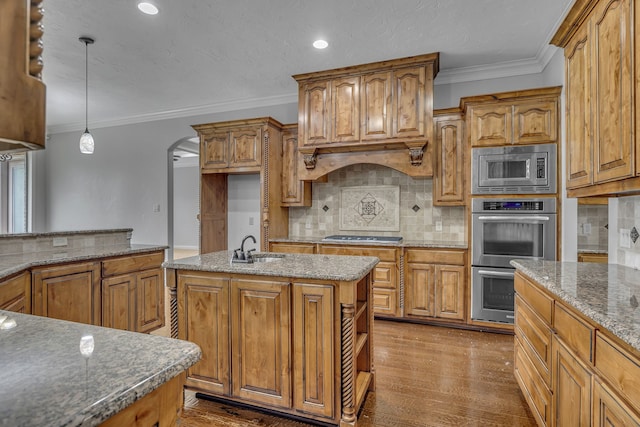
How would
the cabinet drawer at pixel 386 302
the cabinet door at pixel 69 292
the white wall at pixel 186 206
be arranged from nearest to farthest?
1. the cabinet door at pixel 69 292
2. the cabinet drawer at pixel 386 302
3. the white wall at pixel 186 206

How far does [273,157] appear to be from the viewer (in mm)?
4363

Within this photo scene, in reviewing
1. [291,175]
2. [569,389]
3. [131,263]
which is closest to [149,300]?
[131,263]

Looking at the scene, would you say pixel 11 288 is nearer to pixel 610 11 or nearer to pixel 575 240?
pixel 610 11

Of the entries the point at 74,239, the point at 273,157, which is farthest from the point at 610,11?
the point at 74,239

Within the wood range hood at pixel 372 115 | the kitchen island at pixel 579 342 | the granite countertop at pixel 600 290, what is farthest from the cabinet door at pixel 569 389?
the wood range hood at pixel 372 115

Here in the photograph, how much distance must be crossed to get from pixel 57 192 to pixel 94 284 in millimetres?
4797

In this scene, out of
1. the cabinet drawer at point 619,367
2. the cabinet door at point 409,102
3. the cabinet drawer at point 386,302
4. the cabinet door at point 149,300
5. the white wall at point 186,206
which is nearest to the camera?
the cabinet drawer at point 619,367

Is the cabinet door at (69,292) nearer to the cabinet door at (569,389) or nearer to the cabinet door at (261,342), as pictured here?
the cabinet door at (261,342)

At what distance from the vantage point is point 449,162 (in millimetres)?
3748

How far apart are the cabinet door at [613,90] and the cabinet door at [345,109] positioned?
2232mm

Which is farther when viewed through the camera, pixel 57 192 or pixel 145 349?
pixel 57 192

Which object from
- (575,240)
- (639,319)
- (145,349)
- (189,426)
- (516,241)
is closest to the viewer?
(145,349)

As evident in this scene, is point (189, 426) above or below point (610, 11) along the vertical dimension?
below

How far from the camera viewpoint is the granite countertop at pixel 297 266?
1.88 metres
